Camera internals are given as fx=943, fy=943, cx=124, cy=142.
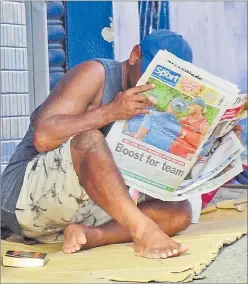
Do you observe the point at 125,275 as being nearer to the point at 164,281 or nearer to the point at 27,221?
the point at 164,281

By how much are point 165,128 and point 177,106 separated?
0.27ft

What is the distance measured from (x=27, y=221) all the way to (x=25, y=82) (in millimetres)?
459

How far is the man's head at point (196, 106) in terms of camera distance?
3023mm

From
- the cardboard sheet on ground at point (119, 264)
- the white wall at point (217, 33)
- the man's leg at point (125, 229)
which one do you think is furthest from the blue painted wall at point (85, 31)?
the cardboard sheet on ground at point (119, 264)

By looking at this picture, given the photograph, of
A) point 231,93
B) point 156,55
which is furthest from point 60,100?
point 231,93

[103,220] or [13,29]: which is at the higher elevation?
[13,29]

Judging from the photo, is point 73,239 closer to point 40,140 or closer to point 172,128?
point 40,140

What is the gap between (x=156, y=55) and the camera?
3.05 metres

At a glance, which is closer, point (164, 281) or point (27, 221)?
point (164, 281)

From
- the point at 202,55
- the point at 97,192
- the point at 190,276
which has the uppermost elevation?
the point at 202,55

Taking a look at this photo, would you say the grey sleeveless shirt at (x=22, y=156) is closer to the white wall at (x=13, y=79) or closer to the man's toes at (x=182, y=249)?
the white wall at (x=13, y=79)

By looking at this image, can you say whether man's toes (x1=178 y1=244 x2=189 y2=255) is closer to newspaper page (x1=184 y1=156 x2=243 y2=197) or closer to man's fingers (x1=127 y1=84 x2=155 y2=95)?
newspaper page (x1=184 y1=156 x2=243 y2=197)

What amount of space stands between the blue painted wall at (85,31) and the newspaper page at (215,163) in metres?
0.49

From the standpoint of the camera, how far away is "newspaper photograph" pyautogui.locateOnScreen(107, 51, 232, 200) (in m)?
3.01
